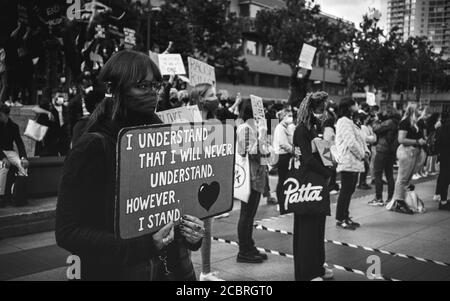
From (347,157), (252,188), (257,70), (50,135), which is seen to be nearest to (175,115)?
(252,188)

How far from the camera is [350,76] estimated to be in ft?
128

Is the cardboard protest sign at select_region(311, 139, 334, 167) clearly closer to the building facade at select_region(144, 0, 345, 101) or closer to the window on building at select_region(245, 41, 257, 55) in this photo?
the building facade at select_region(144, 0, 345, 101)

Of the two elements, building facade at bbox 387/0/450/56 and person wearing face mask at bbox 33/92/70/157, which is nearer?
person wearing face mask at bbox 33/92/70/157

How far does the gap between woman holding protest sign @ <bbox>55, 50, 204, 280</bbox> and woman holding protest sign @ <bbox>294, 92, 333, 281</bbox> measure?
253 cm

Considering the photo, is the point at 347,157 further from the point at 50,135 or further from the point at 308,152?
the point at 50,135

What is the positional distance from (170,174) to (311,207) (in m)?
2.70

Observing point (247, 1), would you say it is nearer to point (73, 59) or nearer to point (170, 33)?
point (170, 33)

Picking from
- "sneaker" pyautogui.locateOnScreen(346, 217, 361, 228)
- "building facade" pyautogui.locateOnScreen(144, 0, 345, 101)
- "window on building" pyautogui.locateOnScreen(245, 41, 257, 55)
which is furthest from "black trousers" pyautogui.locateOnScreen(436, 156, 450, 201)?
"window on building" pyautogui.locateOnScreen(245, 41, 257, 55)

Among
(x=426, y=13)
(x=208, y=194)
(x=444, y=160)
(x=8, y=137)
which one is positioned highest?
(x=426, y=13)

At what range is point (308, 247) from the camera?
14.2 ft

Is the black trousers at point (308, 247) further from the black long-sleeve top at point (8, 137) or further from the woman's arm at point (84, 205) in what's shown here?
the black long-sleeve top at point (8, 137)

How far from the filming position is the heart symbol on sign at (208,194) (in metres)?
2.12

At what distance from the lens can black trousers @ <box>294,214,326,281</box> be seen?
4.32 m

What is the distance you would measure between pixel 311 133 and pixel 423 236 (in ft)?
10.7
